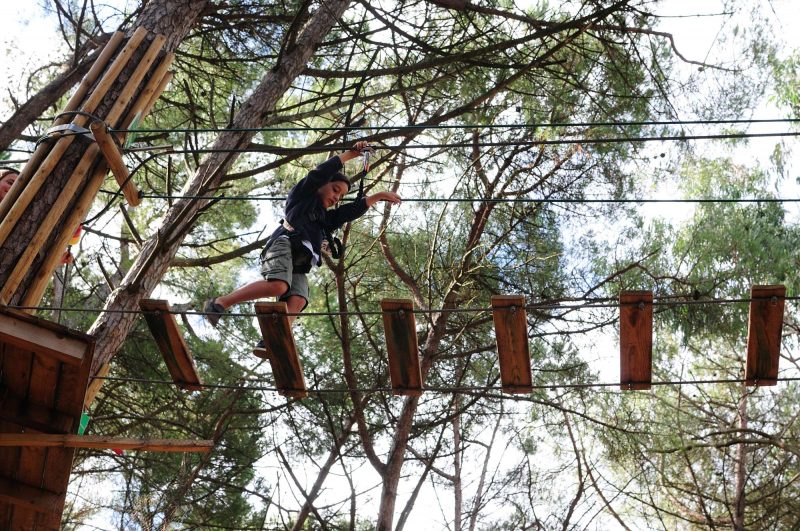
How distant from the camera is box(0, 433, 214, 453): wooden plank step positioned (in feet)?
10.3

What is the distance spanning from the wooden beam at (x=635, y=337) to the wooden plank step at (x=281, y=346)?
1413mm

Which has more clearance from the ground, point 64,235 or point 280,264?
point 280,264

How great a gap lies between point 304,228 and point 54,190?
1253 millimetres

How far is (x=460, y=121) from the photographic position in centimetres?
739

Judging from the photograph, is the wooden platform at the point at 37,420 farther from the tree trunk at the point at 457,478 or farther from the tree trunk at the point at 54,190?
the tree trunk at the point at 457,478

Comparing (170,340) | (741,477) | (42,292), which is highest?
(741,477)

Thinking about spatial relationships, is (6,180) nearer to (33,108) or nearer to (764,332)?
(33,108)

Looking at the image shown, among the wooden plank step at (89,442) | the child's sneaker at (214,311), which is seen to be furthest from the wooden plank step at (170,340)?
the wooden plank step at (89,442)

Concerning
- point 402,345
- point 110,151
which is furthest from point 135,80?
point 402,345

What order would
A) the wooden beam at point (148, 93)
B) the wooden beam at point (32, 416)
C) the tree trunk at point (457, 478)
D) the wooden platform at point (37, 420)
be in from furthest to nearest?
the tree trunk at point (457, 478)
the wooden beam at point (148, 93)
the wooden beam at point (32, 416)
the wooden platform at point (37, 420)

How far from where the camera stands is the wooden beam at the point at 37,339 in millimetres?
3182

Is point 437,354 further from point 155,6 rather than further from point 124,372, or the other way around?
point 155,6

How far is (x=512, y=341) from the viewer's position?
363cm

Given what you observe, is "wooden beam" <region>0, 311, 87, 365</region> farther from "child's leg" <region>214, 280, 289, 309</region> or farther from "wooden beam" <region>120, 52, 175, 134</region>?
"wooden beam" <region>120, 52, 175, 134</region>
